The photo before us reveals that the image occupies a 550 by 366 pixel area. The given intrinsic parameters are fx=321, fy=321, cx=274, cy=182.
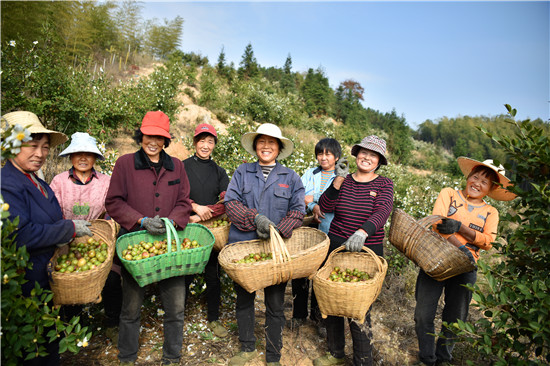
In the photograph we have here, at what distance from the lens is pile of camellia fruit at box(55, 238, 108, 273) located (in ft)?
8.66

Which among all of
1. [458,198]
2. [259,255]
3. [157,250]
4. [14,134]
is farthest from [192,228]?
[458,198]

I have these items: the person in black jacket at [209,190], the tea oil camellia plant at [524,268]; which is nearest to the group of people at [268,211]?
the person in black jacket at [209,190]

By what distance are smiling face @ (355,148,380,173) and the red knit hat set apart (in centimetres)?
198

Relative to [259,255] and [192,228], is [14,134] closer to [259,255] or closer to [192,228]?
[192,228]

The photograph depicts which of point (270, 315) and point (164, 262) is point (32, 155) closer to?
point (164, 262)

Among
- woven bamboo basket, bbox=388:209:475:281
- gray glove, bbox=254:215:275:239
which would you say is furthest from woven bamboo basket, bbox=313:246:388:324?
gray glove, bbox=254:215:275:239

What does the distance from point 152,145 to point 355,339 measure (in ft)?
9.22

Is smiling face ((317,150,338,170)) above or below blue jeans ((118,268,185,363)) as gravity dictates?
above

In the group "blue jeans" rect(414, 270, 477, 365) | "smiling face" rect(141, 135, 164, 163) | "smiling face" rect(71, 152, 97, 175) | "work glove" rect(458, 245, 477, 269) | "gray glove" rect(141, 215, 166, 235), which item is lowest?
"blue jeans" rect(414, 270, 477, 365)

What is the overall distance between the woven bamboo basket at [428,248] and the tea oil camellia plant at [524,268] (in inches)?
28.2

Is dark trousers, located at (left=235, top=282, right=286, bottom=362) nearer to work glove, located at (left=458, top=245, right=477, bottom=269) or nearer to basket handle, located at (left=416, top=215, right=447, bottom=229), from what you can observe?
basket handle, located at (left=416, top=215, right=447, bottom=229)

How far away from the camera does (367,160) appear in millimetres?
3324

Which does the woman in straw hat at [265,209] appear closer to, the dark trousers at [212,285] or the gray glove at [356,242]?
the gray glove at [356,242]

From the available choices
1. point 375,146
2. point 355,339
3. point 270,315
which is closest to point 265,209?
point 270,315
